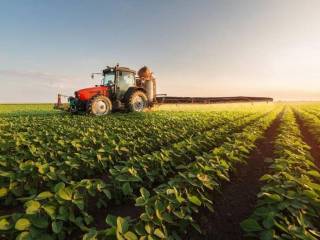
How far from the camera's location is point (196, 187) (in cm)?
376

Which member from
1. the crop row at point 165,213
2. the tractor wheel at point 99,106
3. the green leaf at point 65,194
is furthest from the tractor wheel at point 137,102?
the green leaf at point 65,194

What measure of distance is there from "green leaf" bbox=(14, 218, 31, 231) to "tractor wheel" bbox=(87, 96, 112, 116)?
37.7ft

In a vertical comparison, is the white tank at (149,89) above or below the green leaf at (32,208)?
above

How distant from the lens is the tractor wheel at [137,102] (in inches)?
603

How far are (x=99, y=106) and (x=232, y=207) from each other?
10909 millimetres

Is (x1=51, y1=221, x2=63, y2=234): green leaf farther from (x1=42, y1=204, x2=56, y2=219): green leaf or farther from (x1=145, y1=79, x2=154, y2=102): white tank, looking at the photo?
(x1=145, y1=79, x2=154, y2=102): white tank

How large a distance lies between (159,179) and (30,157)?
2427 millimetres

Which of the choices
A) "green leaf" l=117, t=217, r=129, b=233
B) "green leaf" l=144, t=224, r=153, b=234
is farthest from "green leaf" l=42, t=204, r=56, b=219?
"green leaf" l=144, t=224, r=153, b=234

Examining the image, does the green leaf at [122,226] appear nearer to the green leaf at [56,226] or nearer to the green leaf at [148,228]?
the green leaf at [148,228]

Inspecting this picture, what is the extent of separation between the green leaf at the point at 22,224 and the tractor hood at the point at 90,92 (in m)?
12.1

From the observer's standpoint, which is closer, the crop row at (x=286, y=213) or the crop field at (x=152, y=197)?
the crop row at (x=286, y=213)

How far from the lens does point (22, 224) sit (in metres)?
2.60

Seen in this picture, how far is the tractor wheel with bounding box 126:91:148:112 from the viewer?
1532 centimetres

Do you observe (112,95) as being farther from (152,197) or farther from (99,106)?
(152,197)
